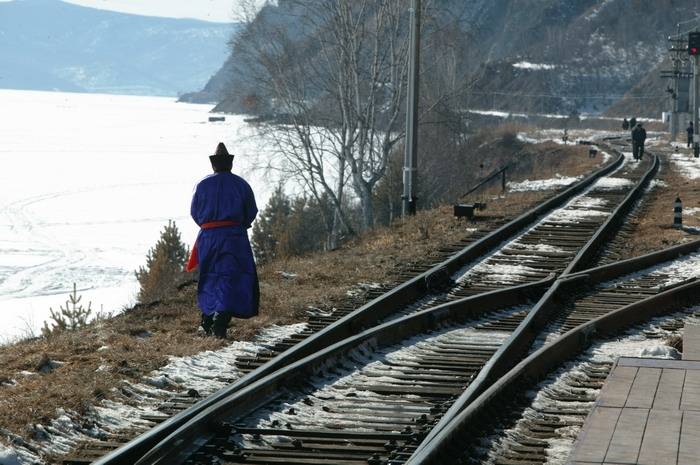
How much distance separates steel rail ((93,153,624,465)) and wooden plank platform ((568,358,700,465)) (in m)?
2.30

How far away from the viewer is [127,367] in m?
Answer: 9.33

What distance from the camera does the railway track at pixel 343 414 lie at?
695 cm

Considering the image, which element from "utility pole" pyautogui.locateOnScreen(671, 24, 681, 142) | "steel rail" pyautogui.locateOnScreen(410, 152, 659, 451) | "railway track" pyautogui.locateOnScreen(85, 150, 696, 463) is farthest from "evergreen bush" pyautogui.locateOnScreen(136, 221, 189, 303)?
"railway track" pyautogui.locateOnScreen(85, 150, 696, 463)

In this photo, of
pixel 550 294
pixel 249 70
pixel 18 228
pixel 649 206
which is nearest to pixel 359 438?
pixel 550 294

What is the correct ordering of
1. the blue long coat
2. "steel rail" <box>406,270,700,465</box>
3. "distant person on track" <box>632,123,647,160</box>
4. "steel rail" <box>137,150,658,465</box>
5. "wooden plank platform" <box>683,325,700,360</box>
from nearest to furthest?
1. "steel rail" <box>406,270,700,465</box>
2. "steel rail" <box>137,150,658,465</box>
3. "wooden plank platform" <box>683,325,700,360</box>
4. the blue long coat
5. "distant person on track" <box>632,123,647,160</box>

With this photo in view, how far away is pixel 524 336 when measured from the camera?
10.7 m

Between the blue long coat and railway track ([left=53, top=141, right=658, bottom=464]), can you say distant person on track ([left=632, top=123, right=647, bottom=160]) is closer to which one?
railway track ([left=53, top=141, right=658, bottom=464])

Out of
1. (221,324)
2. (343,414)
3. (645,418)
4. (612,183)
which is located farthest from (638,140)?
(645,418)

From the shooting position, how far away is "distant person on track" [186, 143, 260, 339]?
10.6 m

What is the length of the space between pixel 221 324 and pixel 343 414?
9.53 feet

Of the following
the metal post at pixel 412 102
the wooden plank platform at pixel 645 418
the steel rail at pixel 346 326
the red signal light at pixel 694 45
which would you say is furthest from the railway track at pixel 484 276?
the red signal light at pixel 694 45

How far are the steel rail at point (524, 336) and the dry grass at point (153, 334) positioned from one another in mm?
2257

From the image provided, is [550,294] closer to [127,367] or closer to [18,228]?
[127,367]

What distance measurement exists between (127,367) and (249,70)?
37833mm
